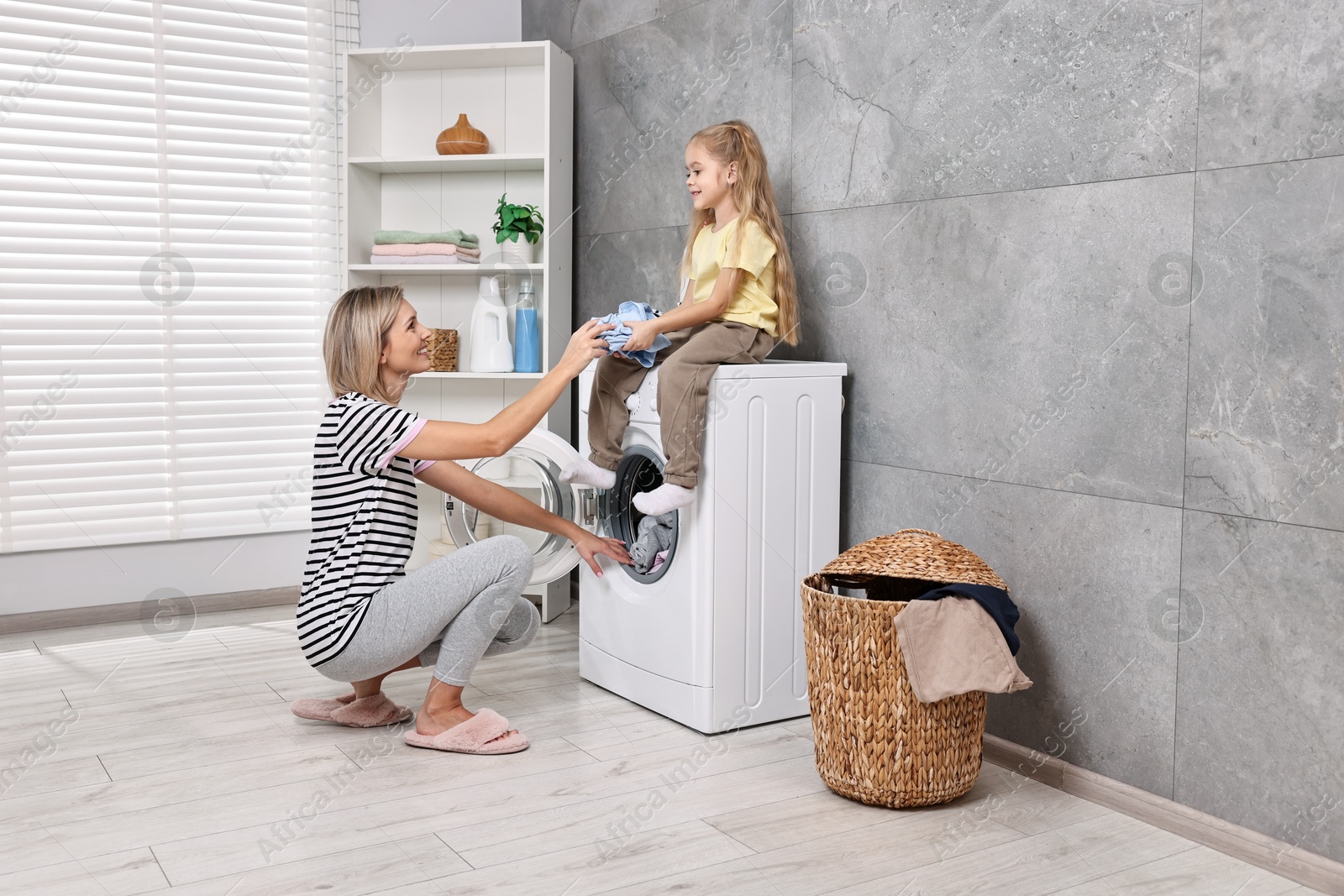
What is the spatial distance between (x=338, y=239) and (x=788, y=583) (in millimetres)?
2123

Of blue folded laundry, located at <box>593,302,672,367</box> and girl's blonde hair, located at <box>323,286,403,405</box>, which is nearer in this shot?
girl's blonde hair, located at <box>323,286,403,405</box>

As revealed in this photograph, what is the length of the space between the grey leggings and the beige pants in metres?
0.36

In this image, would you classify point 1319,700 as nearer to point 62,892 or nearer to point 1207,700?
point 1207,700

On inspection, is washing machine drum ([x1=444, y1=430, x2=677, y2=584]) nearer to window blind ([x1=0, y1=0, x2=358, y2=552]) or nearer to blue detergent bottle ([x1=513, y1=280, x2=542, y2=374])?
blue detergent bottle ([x1=513, y1=280, x2=542, y2=374])

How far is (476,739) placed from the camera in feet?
7.42

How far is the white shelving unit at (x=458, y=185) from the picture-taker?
3488 millimetres

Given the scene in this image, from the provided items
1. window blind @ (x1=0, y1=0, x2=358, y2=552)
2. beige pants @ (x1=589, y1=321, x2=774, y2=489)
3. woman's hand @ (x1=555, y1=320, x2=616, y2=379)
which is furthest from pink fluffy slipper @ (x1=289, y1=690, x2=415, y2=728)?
window blind @ (x1=0, y1=0, x2=358, y2=552)

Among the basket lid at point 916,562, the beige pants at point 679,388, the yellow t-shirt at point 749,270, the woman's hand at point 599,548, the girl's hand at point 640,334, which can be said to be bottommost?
the woman's hand at point 599,548

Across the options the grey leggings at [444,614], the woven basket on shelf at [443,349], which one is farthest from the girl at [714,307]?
the woven basket on shelf at [443,349]

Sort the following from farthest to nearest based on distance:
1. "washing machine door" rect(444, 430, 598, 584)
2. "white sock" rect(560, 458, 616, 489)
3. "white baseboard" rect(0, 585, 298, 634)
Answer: "white baseboard" rect(0, 585, 298, 634)
"washing machine door" rect(444, 430, 598, 584)
"white sock" rect(560, 458, 616, 489)

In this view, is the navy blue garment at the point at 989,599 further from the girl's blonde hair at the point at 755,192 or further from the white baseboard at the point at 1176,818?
the girl's blonde hair at the point at 755,192

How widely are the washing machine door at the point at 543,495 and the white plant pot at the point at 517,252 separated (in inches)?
33.8

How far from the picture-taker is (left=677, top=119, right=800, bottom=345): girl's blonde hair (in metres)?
2.48

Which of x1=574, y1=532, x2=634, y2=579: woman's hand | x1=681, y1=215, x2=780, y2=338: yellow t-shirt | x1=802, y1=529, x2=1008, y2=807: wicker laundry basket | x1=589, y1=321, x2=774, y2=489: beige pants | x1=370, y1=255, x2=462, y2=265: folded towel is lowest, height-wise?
x1=802, y1=529, x2=1008, y2=807: wicker laundry basket
